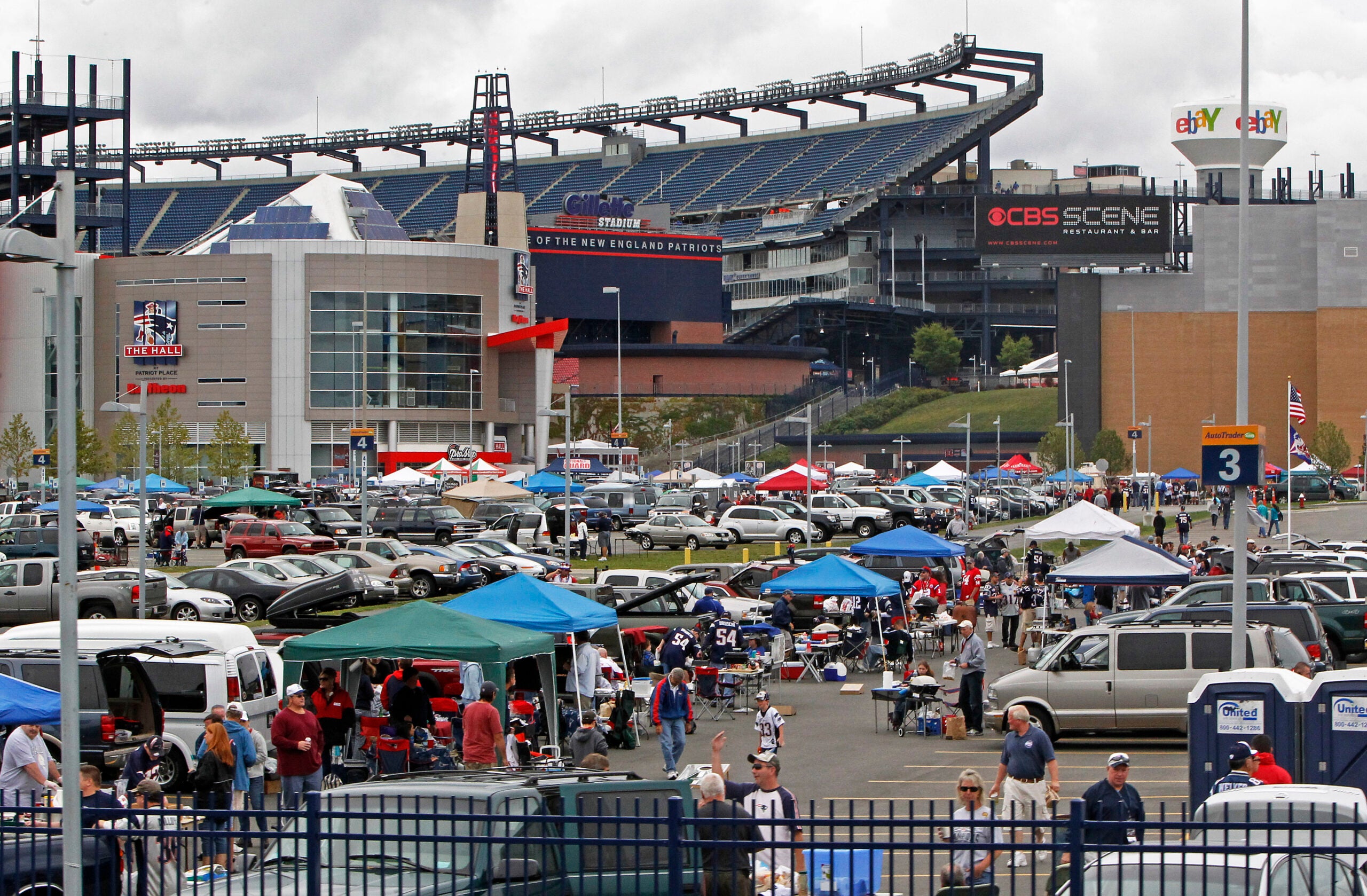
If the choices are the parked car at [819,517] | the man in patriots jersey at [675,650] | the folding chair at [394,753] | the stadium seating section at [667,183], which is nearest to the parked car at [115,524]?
the parked car at [819,517]

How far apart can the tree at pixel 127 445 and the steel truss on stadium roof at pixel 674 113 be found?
177 feet

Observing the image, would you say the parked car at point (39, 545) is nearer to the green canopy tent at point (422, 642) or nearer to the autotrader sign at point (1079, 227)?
the green canopy tent at point (422, 642)

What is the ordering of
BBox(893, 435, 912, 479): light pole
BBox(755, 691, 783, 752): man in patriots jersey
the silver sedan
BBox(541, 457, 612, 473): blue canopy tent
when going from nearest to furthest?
BBox(755, 691, 783, 752): man in patriots jersey < the silver sedan < BBox(541, 457, 612, 473): blue canopy tent < BBox(893, 435, 912, 479): light pole

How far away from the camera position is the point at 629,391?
125188 millimetres

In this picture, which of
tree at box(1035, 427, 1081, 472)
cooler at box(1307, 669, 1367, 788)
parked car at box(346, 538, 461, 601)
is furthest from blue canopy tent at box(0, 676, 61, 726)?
tree at box(1035, 427, 1081, 472)

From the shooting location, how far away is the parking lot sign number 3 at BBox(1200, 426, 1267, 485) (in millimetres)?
16953

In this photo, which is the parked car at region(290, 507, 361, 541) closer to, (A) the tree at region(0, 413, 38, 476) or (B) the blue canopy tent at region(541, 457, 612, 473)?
(B) the blue canopy tent at region(541, 457, 612, 473)

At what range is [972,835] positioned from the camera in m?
8.50

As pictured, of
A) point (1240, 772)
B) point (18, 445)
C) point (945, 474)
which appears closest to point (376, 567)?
point (945, 474)

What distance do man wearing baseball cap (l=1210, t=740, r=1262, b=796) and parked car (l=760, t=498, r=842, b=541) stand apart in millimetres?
38634

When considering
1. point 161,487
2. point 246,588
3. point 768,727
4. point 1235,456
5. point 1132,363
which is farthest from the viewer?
point 1132,363

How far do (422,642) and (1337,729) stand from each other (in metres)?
9.64

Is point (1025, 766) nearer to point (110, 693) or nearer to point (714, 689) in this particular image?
point (714, 689)

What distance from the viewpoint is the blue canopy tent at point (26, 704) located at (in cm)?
1501
